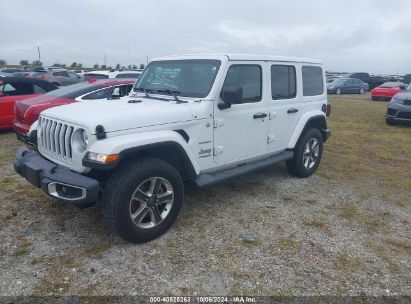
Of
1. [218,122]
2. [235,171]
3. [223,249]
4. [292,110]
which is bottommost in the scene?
[223,249]

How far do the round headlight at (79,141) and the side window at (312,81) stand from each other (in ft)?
12.3

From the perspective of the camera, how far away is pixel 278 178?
19.4 ft

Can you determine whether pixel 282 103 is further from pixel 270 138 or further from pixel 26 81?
pixel 26 81

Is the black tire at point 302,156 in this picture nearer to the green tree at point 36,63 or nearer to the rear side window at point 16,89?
the rear side window at point 16,89

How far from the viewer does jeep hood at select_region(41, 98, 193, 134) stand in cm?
335

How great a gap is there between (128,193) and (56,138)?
1041 millimetres

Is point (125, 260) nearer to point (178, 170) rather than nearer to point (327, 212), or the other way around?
point (178, 170)

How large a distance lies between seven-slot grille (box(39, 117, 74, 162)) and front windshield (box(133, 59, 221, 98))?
139 cm

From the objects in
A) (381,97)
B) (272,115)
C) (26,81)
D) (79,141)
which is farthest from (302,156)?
(381,97)

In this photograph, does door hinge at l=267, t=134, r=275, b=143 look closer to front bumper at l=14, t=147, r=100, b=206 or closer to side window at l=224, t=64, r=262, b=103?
side window at l=224, t=64, r=262, b=103

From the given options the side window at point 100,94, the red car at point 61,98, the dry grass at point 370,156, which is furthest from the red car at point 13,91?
the dry grass at point 370,156

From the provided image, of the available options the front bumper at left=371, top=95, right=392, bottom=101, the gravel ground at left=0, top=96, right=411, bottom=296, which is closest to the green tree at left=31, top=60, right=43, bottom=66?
the front bumper at left=371, top=95, right=392, bottom=101

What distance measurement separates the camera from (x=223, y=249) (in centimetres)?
364

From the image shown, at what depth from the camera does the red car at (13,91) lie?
27.4 ft
